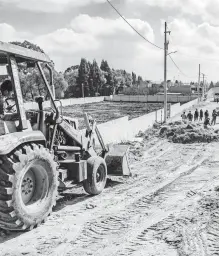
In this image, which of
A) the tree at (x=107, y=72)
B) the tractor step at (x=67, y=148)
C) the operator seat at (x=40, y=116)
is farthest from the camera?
the tree at (x=107, y=72)

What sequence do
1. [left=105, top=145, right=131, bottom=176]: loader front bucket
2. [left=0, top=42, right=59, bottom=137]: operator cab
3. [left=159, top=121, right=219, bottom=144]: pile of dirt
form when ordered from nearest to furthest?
[left=0, top=42, right=59, bottom=137]: operator cab < [left=105, top=145, right=131, bottom=176]: loader front bucket < [left=159, top=121, right=219, bottom=144]: pile of dirt

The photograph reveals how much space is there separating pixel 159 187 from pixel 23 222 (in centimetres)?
426

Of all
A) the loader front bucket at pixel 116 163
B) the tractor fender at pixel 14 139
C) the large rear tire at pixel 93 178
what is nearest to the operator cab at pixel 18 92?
the tractor fender at pixel 14 139

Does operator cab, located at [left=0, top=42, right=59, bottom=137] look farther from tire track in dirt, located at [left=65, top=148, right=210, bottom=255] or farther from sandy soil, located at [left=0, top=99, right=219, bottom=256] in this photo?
tire track in dirt, located at [left=65, top=148, right=210, bottom=255]

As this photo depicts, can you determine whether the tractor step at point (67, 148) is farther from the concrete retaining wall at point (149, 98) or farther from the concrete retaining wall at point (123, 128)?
the concrete retaining wall at point (149, 98)

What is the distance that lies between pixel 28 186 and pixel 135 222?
6.38 feet

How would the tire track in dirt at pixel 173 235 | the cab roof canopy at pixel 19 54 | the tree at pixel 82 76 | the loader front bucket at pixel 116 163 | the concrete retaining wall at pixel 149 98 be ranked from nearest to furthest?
the tire track in dirt at pixel 173 235 → the cab roof canopy at pixel 19 54 → the loader front bucket at pixel 116 163 → the concrete retaining wall at pixel 149 98 → the tree at pixel 82 76

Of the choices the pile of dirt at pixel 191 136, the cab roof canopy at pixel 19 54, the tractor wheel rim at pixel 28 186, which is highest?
the cab roof canopy at pixel 19 54

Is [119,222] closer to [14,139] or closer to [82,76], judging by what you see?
[14,139]

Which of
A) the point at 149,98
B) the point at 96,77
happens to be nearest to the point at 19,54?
the point at 149,98

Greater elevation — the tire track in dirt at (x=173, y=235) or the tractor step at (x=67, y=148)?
the tractor step at (x=67, y=148)

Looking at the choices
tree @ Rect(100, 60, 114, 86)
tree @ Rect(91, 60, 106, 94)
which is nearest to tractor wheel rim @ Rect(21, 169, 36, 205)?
tree @ Rect(91, 60, 106, 94)

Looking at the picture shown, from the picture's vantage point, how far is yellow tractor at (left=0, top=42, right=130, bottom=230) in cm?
532

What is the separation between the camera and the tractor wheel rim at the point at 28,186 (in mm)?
5855
